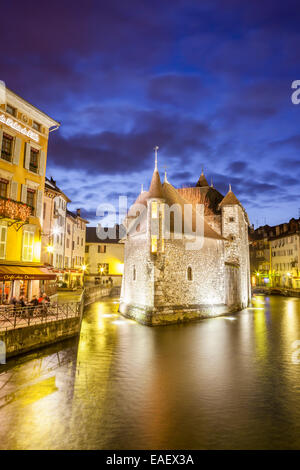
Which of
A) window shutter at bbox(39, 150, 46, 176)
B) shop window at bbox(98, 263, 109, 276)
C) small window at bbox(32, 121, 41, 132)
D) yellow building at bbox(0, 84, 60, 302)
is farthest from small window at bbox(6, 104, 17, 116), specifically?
shop window at bbox(98, 263, 109, 276)

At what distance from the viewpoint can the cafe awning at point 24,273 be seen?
48.1 feet

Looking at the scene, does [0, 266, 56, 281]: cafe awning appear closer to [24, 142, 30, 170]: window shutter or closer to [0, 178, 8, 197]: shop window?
[0, 178, 8, 197]: shop window

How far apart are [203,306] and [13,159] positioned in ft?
58.3

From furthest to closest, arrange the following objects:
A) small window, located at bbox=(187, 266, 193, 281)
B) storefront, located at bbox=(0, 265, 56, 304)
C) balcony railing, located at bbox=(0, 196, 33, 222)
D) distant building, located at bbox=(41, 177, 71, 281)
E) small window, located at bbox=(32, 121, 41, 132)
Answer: distant building, located at bbox=(41, 177, 71, 281), small window, located at bbox=(187, 266, 193, 281), small window, located at bbox=(32, 121, 41, 132), balcony railing, located at bbox=(0, 196, 33, 222), storefront, located at bbox=(0, 265, 56, 304)

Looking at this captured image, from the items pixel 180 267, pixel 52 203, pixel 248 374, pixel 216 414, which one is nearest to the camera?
pixel 216 414

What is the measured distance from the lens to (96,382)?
Result: 36.1ft

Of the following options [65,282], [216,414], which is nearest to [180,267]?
[216,414]

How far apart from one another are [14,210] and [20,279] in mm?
3628

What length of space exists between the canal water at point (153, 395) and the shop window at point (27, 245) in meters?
5.23

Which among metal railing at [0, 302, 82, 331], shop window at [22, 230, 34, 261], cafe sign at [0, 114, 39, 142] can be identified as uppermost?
cafe sign at [0, 114, 39, 142]

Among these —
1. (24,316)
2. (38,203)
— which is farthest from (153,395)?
(38,203)

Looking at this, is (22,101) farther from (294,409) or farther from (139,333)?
(294,409)

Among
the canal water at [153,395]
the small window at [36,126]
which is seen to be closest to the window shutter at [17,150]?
the small window at [36,126]

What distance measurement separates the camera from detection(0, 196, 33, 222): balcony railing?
15812 mm
